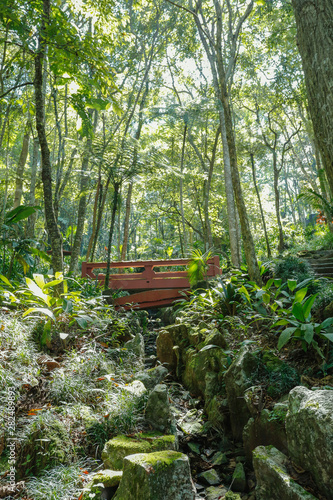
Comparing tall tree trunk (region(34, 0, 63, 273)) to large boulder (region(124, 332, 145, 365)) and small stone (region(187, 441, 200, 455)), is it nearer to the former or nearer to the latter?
large boulder (region(124, 332, 145, 365))

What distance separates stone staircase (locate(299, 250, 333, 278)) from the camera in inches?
241

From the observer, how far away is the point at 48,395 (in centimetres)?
258

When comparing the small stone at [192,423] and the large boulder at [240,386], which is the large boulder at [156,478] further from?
the small stone at [192,423]

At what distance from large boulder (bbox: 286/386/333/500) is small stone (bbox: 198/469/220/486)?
28.8 inches

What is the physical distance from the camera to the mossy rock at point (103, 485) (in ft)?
6.08

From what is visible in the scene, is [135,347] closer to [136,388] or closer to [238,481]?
[136,388]

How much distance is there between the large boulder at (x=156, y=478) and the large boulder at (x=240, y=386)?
3.32 ft

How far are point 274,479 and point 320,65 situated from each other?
2.84m

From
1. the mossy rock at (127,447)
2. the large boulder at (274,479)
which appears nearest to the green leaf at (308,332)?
the large boulder at (274,479)

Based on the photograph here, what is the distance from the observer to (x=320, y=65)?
249 cm

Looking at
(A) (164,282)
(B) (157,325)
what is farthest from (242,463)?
(B) (157,325)

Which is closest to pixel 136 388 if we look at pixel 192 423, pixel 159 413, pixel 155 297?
pixel 159 413

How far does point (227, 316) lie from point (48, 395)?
2.51 m

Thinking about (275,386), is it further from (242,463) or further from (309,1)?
(309,1)
